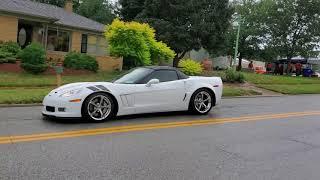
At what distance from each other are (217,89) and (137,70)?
2.29 meters

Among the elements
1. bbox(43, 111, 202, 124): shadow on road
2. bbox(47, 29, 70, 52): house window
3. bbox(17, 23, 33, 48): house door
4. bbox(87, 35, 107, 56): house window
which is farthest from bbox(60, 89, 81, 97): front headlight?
bbox(87, 35, 107, 56): house window

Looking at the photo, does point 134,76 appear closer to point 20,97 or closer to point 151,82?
point 151,82

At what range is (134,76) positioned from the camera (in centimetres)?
1146

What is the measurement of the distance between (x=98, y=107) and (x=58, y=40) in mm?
24057

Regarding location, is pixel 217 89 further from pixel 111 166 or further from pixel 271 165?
pixel 111 166

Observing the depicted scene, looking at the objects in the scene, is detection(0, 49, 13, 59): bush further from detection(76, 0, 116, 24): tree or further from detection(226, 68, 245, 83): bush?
detection(76, 0, 116, 24): tree

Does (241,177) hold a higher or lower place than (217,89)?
lower

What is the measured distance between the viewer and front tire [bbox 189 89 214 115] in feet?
39.9

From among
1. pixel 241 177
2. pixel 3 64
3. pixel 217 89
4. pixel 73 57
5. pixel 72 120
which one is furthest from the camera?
pixel 73 57

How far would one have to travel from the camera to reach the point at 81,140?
8.23m

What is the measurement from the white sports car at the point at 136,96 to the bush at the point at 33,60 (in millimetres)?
12288

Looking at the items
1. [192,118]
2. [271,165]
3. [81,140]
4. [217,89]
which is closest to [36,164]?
[81,140]

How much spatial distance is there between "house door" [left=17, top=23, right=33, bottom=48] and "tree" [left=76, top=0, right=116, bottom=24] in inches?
1051

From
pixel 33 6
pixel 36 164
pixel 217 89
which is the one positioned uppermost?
pixel 33 6
